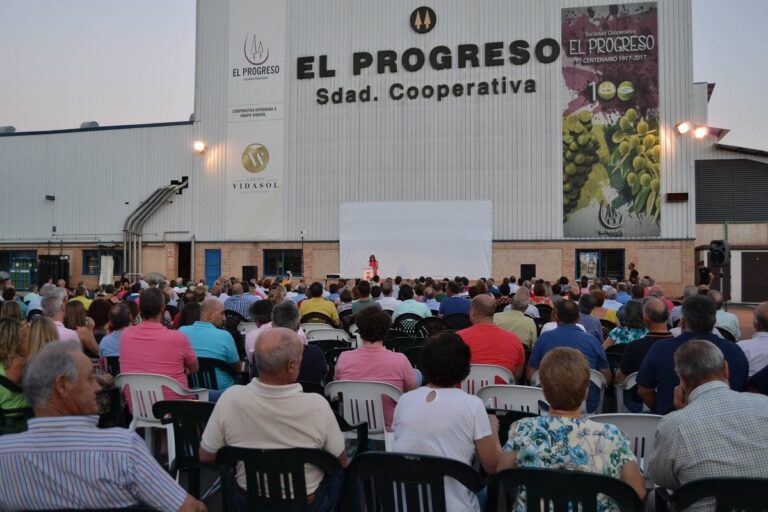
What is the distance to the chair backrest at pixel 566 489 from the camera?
7.35 ft

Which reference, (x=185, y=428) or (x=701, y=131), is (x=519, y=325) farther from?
(x=701, y=131)

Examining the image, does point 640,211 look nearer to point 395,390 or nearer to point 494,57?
point 494,57

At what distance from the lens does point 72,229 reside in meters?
29.5

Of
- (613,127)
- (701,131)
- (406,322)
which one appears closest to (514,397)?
(406,322)

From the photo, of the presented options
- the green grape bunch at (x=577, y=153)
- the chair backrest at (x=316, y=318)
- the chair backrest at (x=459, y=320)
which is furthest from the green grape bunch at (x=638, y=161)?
the chair backrest at (x=316, y=318)

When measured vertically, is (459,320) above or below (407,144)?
below

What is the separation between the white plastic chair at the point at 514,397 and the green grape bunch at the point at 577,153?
69.0ft

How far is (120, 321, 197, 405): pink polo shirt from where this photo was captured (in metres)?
4.91

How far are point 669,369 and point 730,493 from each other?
Result: 2.05 meters

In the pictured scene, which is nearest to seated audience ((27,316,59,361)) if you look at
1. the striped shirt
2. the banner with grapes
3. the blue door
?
the striped shirt

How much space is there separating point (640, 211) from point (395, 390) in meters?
22.1

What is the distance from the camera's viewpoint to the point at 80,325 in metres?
6.09

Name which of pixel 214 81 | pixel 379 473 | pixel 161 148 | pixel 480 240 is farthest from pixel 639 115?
pixel 379 473

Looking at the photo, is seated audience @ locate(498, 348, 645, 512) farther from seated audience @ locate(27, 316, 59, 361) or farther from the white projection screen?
the white projection screen
